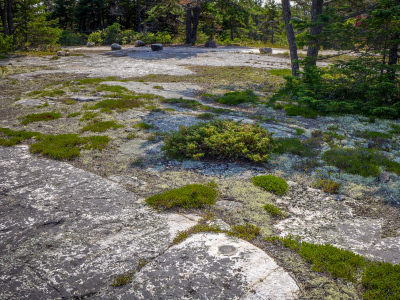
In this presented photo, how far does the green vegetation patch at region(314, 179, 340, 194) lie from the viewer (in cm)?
581

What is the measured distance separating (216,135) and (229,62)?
64.3ft

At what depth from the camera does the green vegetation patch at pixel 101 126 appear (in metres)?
9.08

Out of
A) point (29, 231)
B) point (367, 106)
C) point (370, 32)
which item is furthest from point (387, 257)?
point (370, 32)

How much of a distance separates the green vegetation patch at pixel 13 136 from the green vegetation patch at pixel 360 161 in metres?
8.24

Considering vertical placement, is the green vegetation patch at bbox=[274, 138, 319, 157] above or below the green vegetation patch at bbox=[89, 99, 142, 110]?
below

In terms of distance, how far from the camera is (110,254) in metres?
3.85

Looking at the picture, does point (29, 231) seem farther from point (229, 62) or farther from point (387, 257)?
point (229, 62)

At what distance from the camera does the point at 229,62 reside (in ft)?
83.0

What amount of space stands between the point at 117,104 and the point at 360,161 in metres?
8.94

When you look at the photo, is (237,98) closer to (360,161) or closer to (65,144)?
(360,161)

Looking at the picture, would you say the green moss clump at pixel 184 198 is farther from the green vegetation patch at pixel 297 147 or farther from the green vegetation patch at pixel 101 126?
the green vegetation patch at pixel 101 126

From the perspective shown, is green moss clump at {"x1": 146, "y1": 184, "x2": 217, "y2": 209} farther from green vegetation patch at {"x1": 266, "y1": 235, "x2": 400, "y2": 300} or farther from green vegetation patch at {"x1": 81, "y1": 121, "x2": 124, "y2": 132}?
green vegetation patch at {"x1": 81, "y1": 121, "x2": 124, "y2": 132}

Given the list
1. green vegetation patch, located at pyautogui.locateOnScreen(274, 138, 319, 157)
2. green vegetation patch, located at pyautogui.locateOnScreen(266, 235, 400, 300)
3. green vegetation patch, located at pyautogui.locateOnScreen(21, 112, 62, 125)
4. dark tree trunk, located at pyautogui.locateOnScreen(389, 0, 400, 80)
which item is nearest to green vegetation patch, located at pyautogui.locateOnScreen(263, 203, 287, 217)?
green vegetation patch, located at pyautogui.locateOnScreen(266, 235, 400, 300)

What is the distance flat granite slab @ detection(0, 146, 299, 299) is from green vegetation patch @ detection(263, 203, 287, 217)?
3.73 ft
